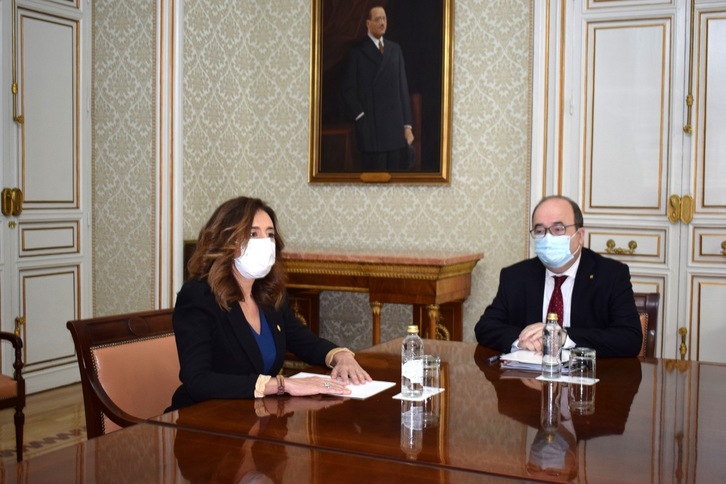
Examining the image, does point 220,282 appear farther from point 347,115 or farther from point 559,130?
point 347,115

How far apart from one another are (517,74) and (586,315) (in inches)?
110

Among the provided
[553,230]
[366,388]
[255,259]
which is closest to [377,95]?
[553,230]

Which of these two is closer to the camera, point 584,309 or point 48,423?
point 584,309

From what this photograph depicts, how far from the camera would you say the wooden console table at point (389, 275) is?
208 inches

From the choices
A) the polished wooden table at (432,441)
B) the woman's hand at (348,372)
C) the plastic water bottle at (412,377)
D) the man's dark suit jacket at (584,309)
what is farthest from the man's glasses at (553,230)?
the plastic water bottle at (412,377)

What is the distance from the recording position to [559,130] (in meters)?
5.39

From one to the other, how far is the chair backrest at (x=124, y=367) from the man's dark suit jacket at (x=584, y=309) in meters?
1.17

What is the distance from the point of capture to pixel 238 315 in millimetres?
2645

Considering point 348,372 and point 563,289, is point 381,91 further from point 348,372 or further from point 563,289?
point 348,372

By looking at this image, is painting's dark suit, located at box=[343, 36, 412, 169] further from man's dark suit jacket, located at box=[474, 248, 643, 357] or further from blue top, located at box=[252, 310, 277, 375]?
blue top, located at box=[252, 310, 277, 375]

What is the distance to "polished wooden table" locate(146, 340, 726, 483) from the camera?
5.47 ft

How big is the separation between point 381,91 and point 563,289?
10.0ft

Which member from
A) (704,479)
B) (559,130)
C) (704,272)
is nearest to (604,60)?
(559,130)

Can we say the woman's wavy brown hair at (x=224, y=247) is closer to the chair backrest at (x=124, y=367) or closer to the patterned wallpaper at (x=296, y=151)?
the chair backrest at (x=124, y=367)
